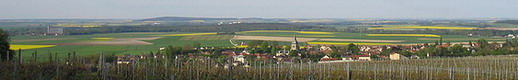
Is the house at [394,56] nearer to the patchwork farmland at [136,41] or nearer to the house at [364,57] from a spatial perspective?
the house at [364,57]

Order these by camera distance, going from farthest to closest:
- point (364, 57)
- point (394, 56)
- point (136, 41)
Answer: point (136, 41) → point (394, 56) → point (364, 57)

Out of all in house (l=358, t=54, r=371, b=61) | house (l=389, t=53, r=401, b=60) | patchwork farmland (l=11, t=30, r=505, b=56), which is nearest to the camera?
house (l=358, t=54, r=371, b=61)

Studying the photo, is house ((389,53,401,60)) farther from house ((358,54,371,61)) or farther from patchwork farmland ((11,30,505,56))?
patchwork farmland ((11,30,505,56))

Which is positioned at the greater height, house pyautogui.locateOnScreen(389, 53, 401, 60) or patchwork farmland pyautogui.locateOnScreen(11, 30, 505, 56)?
house pyautogui.locateOnScreen(389, 53, 401, 60)

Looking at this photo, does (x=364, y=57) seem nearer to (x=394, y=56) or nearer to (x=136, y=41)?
(x=394, y=56)

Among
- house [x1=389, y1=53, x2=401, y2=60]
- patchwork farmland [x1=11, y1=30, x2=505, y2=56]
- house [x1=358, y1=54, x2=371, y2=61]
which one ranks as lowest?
patchwork farmland [x1=11, y1=30, x2=505, y2=56]

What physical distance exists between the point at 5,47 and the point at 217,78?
34.9 feet

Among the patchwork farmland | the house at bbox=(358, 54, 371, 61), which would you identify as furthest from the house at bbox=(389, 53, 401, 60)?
the patchwork farmland

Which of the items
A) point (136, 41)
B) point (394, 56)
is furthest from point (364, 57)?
point (136, 41)

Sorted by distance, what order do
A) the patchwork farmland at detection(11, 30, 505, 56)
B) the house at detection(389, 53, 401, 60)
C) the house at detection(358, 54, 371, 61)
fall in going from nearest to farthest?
the house at detection(358, 54, 371, 61) → the house at detection(389, 53, 401, 60) → the patchwork farmland at detection(11, 30, 505, 56)

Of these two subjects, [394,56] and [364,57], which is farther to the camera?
[394,56]

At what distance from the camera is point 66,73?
21109 mm

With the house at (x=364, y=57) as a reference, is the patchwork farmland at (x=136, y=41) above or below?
below

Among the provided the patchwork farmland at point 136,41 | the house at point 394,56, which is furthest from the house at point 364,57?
the patchwork farmland at point 136,41
